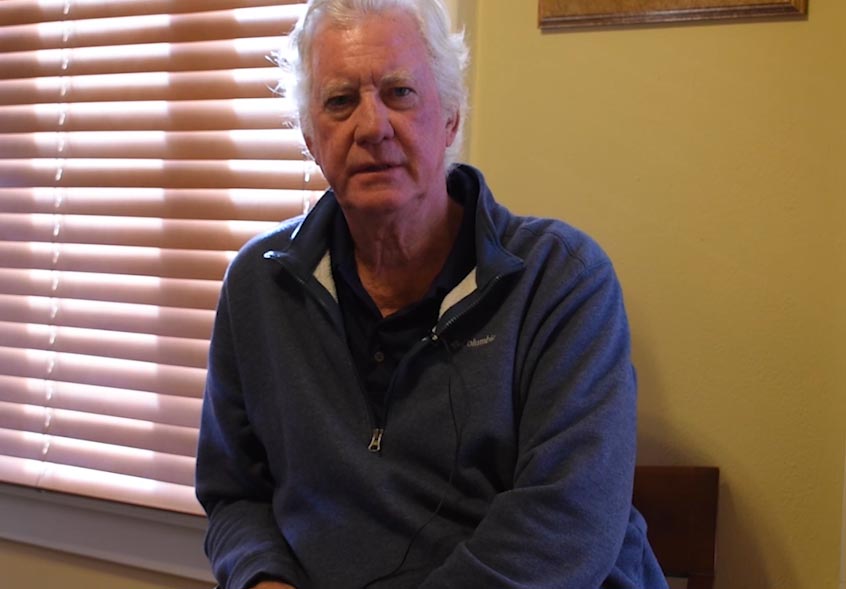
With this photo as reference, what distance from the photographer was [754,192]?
1.33 metres

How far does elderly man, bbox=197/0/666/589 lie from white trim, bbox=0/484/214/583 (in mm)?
554

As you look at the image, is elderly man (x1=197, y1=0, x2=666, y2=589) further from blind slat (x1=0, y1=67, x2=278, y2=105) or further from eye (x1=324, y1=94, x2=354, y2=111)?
blind slat (x1=0, y1=67, x2=278, y2=105)

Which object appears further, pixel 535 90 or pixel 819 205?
pixel 535 90

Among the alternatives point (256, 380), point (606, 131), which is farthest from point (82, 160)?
point (606, 131)

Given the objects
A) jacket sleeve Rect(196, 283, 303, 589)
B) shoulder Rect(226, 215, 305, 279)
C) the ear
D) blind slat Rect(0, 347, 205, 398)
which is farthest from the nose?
blind slat Rect(0, 347, 205, 398)

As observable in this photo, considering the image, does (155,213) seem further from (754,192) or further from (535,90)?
(754,192)

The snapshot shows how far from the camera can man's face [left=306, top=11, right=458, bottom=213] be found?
1150 mm

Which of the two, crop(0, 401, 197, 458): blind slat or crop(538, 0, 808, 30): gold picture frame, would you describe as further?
crop(0, 401, 197, 458): blind slat

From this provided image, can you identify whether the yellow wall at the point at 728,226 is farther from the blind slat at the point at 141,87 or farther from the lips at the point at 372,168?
the blind slat at the point at 141,87

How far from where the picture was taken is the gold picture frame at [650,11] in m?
1.30

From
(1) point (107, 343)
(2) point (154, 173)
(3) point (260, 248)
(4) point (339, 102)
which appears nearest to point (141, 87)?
(2) point (154, 173)

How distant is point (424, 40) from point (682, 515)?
32.1 inches

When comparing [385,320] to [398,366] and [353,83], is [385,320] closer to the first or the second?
[398,366]

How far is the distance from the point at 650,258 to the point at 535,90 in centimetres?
35
